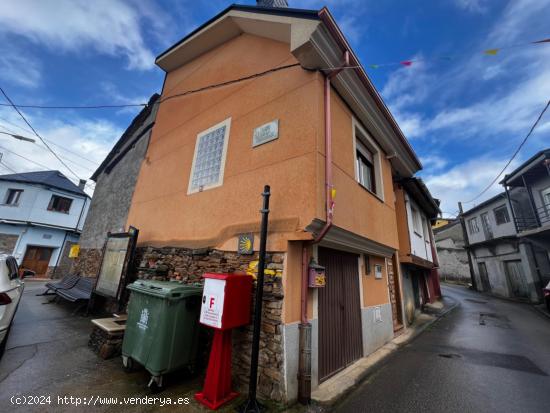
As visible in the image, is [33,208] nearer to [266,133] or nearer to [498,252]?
[266,133]

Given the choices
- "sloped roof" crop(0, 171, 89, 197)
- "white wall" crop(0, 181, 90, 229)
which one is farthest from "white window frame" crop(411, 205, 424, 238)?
"sloped roof" crop(0, 171, 89, 197)

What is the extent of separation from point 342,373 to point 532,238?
18423 millimetres

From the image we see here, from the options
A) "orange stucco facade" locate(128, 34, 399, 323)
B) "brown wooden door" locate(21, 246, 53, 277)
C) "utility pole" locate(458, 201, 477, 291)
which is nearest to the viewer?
"orange stucco facade" locate(128, 34, 399, 323)

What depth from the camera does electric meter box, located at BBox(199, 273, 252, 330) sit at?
307 cm

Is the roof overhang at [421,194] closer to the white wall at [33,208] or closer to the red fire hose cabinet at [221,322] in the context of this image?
the red fire hose cabinet at [221,322]

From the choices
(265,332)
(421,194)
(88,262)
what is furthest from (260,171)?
(88,262)

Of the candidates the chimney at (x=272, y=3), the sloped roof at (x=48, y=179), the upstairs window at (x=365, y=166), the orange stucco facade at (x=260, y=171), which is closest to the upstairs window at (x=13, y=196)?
the sloped roof at (x=48, y=179)

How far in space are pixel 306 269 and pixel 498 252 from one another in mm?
22458

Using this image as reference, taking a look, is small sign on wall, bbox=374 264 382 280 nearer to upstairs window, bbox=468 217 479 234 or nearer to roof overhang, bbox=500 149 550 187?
roof overhang, bbox=500 149 550 187

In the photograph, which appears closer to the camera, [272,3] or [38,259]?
[272,3]

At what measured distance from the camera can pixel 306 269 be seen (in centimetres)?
356

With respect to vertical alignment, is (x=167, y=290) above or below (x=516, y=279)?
below

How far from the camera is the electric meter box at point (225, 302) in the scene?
3066 mm

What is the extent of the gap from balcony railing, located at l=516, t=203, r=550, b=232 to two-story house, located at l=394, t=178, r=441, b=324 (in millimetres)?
6948
